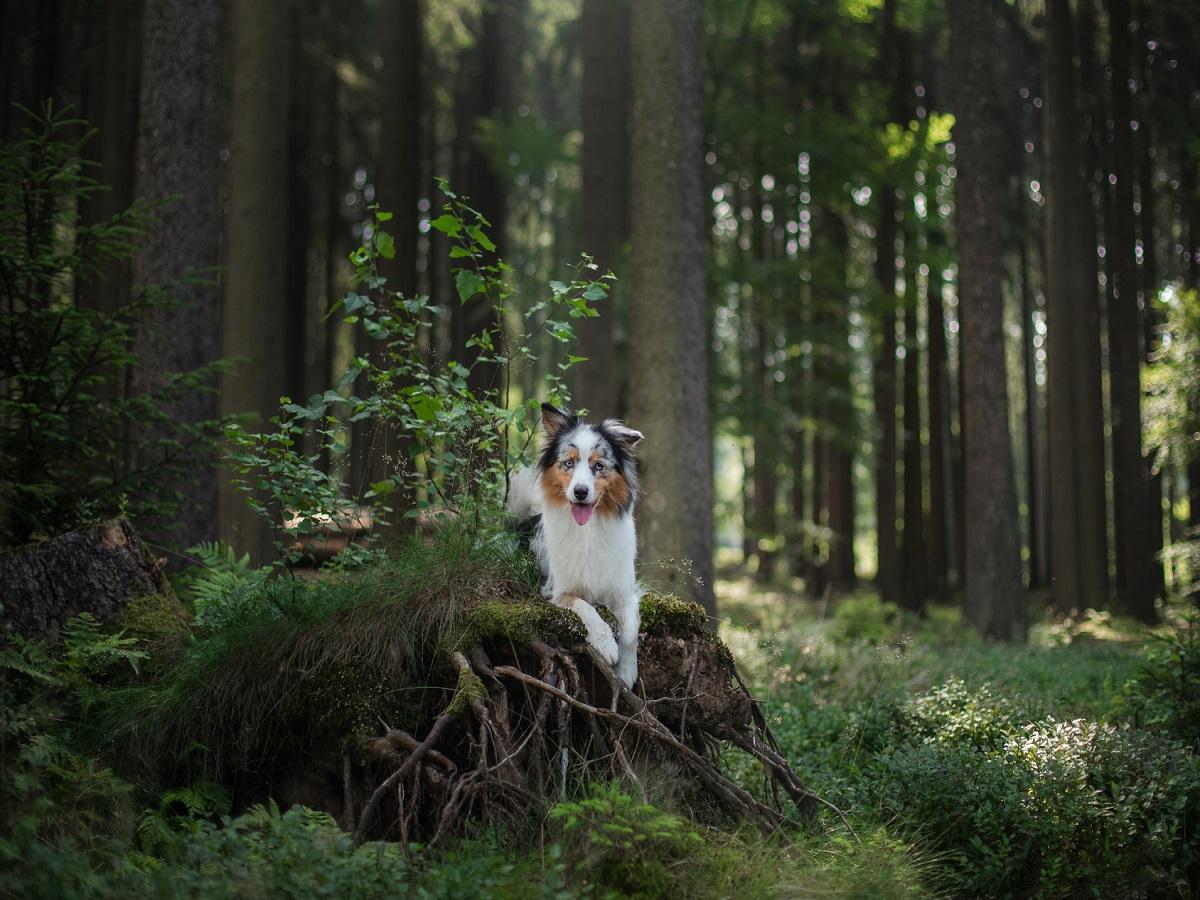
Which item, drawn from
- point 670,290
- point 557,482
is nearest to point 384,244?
point 557,482

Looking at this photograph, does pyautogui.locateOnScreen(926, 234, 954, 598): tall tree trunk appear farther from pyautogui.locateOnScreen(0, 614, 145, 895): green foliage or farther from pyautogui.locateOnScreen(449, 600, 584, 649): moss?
pyautogui.locateOnScreen(0, 614, 145, 895): green foliage

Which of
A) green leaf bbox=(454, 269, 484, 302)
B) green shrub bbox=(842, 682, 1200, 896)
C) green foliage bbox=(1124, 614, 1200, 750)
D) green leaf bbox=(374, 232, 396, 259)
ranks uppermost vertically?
green leaf bbox=(374, 232, 396, 259)

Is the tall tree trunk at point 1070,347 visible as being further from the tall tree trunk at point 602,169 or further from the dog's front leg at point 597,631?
the dog's front leg at point 597,631

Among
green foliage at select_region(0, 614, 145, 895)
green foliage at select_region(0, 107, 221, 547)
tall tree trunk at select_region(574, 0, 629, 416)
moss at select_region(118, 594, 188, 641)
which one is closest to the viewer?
green foliage at select_region(0, 614, 145, 895)

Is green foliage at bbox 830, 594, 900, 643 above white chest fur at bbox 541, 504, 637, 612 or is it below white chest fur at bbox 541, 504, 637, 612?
below

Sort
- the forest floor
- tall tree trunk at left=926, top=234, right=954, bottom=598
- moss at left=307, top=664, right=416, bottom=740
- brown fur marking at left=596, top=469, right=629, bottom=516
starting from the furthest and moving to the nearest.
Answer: tall tree trunk at left=926, top=234, right=954, bottom=598
brown fur marking at left=596, top=469, right=629, bottom=516
moss at left=307, top=664, right=416, bottom=740
the forest floor

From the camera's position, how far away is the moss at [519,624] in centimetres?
498

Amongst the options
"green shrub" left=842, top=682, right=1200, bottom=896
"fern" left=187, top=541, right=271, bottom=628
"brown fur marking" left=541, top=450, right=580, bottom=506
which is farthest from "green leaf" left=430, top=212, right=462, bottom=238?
"green shrub" left=842, top=682, right=1200, bottom=896

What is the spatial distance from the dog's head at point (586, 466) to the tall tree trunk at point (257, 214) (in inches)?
244

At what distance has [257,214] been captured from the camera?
1138cm

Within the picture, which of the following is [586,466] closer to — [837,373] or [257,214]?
[257,214]

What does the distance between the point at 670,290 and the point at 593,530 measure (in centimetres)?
563

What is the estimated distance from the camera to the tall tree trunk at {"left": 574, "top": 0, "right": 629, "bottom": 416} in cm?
1423

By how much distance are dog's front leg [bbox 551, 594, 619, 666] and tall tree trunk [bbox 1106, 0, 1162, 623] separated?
14641mm
